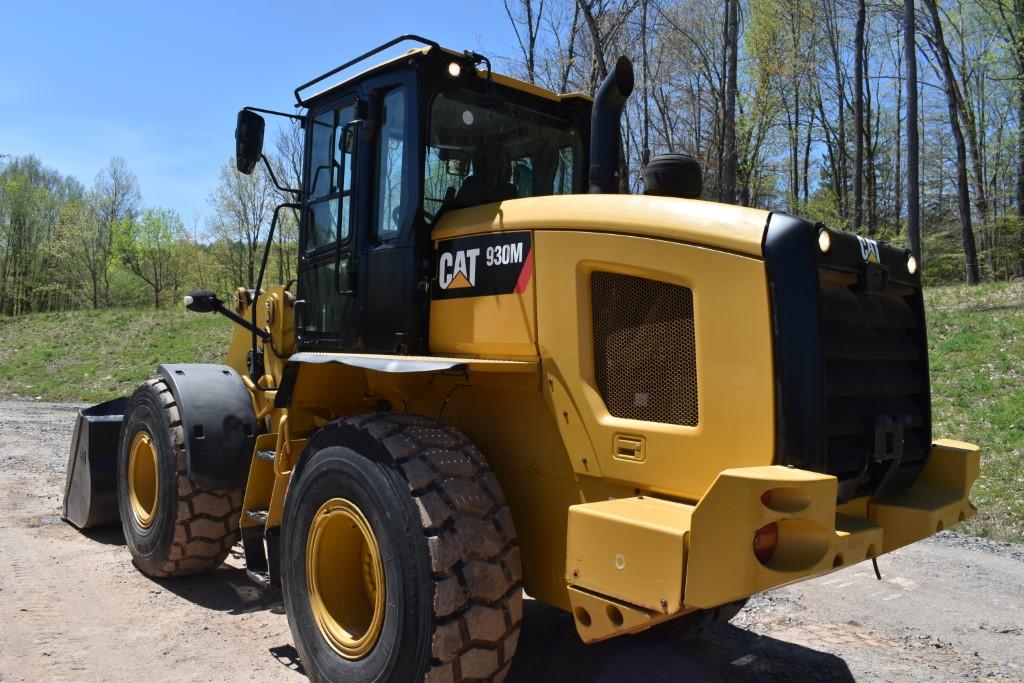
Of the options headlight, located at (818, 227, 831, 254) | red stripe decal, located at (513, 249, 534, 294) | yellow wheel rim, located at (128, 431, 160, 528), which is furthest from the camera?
yellow wheel rim, located at (128, 431, 160, 528)

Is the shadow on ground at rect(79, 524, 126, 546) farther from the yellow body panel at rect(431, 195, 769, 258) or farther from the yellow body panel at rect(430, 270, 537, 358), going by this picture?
the yellow body panel at rect(431, 195, 769, 258)

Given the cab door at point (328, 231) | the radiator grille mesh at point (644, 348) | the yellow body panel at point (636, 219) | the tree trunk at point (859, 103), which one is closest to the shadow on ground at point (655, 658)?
the radiator grille mesh at point (644, 348)

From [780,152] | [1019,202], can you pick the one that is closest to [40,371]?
[780,152]

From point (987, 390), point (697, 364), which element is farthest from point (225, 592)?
point (987, 390)

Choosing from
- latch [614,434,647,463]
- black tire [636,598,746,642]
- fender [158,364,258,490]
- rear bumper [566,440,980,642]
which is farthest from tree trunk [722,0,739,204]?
rear bumper [566,440,980,642]

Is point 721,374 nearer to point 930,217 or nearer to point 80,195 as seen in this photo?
point 930,217

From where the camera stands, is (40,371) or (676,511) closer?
(676,511)

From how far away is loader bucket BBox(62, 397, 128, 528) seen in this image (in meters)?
5.88

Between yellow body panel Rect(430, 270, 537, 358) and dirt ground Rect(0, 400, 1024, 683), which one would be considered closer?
yellow body panel Rect(430, 270, 537, 358)

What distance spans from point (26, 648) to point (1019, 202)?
97.4 ft

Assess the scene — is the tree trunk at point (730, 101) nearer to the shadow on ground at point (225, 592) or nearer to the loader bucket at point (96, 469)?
the loader bucket at point (96, 469)

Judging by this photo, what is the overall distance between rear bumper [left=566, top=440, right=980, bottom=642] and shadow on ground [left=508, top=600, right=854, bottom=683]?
1.17 metres

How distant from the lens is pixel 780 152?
3148 cm

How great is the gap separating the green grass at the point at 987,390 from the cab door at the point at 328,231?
17.3 feet
